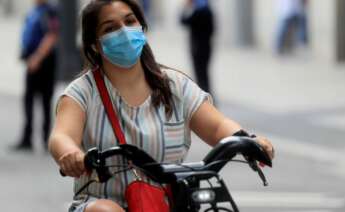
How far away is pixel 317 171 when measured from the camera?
12.5 m

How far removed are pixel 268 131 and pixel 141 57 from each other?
1056 cm

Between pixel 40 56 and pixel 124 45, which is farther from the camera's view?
pixel 40 56

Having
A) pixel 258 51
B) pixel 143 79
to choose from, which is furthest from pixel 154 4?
pixel 143 79

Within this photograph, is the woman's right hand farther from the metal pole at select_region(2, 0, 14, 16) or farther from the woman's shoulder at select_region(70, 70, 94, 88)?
the metal pole at select_region(2, 0, 14, 16)

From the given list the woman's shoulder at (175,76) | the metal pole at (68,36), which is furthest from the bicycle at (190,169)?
the metal pole at (68,36)

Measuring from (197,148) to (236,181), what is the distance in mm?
2208

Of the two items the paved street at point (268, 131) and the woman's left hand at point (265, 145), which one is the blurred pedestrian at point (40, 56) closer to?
the paved street at point (268, 131)

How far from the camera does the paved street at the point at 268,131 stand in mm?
11031

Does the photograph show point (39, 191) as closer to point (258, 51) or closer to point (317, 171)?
point (317, 171)

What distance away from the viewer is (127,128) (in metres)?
4.56

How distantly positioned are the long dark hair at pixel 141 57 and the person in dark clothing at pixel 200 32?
12.3 metres

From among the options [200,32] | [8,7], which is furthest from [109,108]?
[8,7]

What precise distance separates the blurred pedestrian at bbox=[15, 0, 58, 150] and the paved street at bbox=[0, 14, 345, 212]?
0.41 metres

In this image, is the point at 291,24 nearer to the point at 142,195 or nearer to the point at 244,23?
the point at 244,23
